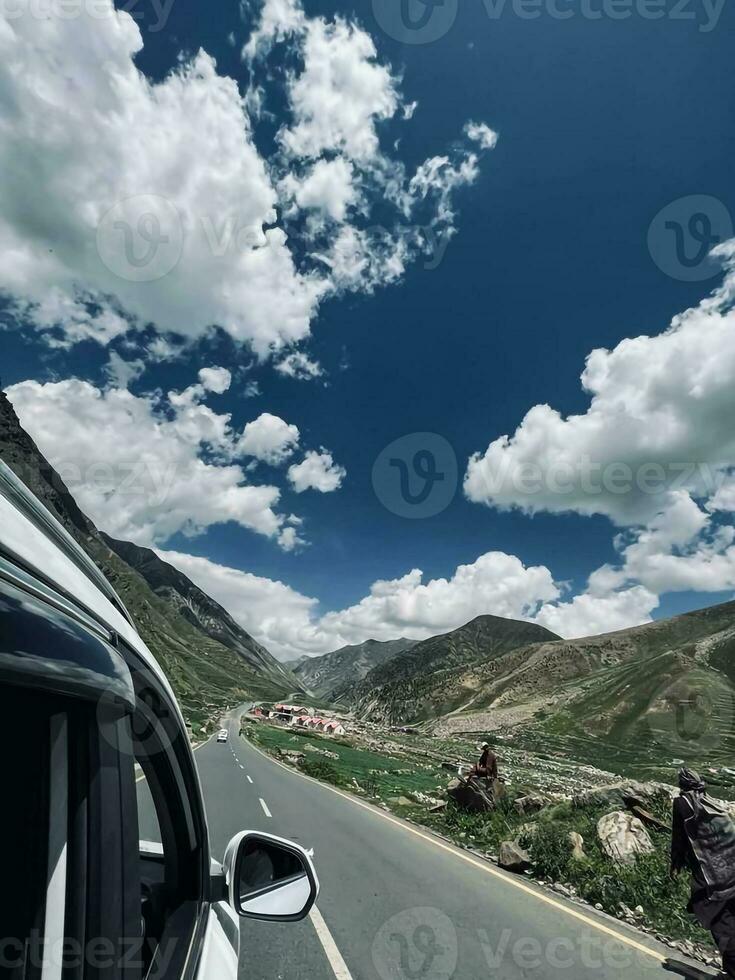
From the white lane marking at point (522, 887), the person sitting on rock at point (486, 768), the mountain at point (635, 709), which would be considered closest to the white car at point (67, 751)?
the white lane marking at point (522, 887)

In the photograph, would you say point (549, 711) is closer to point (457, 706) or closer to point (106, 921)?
point (457, 706)

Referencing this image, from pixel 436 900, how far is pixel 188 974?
6845mm

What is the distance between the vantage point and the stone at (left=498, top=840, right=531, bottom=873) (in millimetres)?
8875

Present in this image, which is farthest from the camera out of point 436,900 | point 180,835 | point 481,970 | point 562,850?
point 562,850

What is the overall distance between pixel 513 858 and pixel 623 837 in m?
2.14

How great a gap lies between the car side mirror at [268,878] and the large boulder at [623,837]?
29.0ft

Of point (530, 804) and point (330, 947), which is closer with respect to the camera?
point (330, 947)

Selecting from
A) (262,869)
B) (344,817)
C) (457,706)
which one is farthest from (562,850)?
(457,706)

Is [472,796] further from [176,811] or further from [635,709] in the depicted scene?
[635,709]

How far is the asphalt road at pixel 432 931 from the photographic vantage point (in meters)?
5.07

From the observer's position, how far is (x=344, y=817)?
13.3 meters

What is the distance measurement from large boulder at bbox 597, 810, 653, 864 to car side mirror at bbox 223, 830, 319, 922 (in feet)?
29.0

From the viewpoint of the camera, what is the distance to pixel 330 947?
211 inches

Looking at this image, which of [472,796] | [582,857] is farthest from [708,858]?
[472,796]
